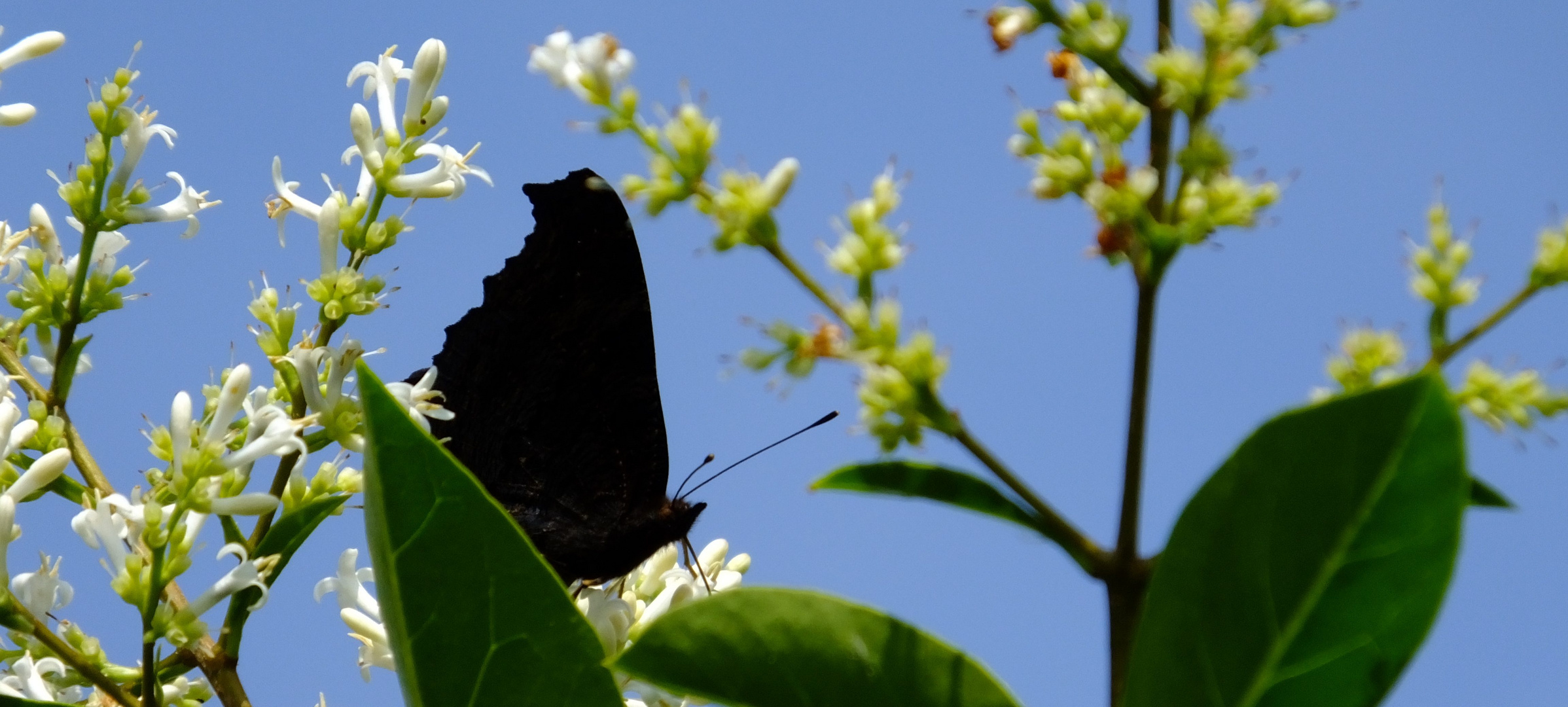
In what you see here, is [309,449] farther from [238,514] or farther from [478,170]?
[478,170]

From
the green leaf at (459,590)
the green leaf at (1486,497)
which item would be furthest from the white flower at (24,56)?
the green leaf at (1486,497)

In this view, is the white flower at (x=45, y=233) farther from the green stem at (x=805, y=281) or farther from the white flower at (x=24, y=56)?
the green stem at (x=805, y=281)

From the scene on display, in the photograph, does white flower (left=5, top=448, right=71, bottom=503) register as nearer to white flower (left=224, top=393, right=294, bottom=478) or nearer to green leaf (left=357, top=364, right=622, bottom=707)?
white flower (left=224, top=393, right=294, bottom=478)

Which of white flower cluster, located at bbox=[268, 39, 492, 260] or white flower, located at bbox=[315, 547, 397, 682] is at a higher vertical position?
white flower cluster, located at bbox=[268, 39, 492, 260]

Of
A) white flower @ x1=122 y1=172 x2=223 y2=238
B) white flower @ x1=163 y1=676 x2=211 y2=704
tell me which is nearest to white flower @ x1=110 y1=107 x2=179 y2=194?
white flower @ x1=122 y1=172 x2=223 y2=238

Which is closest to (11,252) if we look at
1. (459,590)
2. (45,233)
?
(45,233)

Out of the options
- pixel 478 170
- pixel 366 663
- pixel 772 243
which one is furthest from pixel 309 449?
pixel 772 243

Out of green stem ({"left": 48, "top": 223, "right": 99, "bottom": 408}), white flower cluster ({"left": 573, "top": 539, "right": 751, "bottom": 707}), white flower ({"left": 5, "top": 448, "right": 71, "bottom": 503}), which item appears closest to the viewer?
white flower ({"left": 5, "top": 448, "right": 71, "bottom": 503})
